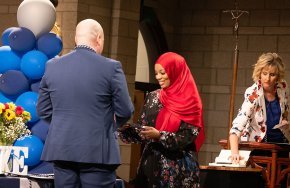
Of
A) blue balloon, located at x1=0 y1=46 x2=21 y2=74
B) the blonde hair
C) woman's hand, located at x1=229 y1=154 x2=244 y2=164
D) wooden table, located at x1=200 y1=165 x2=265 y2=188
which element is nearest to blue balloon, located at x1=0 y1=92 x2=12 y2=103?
blue balloon, located at x1=0 y1=46 x2=21 y2=74

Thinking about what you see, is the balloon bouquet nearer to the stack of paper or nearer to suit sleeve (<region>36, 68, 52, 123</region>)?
suit sleeve (<region>36, 68, 52, 123</region>)

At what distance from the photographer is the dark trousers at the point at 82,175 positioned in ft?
A: 13.1

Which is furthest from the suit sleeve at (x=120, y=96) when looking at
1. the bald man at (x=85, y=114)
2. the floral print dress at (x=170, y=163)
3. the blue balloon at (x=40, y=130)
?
the blue balloon at (x=40, y=130)

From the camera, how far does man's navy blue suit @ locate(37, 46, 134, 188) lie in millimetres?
4004

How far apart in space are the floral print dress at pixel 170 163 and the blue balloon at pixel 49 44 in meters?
0.85

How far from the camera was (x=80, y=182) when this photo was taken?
4043 millimetres

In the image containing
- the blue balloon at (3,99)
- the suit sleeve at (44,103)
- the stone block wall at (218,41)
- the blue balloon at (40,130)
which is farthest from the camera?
the stone block wall at (218,41)

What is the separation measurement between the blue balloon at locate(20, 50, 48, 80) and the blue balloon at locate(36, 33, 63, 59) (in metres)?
0.06

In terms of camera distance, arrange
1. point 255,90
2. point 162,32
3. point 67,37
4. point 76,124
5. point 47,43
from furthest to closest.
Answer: point 162,32, point 67,37, point 255,90, point 47,43, point 76,124

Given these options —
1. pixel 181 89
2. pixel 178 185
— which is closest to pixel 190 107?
pixel 181 89

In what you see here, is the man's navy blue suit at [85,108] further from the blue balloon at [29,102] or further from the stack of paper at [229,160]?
the stack of paper at [229,160]

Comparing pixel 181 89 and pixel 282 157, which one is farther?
pixel 282 157

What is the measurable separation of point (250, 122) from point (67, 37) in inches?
121

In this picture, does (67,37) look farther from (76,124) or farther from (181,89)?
(76,124)
